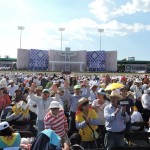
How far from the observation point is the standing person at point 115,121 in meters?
6.89

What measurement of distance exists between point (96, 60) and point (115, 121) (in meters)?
100

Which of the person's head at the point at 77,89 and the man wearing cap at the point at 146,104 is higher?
the person's head at the point at 77,89

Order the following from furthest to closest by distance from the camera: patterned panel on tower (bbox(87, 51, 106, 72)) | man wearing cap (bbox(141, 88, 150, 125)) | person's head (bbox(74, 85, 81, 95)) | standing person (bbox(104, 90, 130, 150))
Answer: patterned panel on tower (bbox(87, 51, 106, 72)) → man wearing cap (bbox(141, 88, 150, 125)) → person's head (bbox(74, 85, 81, 95)) → standing person (bbox(104, 90, 130, 150))

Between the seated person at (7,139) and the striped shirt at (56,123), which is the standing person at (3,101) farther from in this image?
the seated person at (7,139)

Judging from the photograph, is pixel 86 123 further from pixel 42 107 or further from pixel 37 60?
pixel 37 60

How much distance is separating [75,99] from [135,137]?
2.51 metres

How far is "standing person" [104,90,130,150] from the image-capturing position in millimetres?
6887

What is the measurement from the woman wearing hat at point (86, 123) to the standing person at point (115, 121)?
1.36 feet

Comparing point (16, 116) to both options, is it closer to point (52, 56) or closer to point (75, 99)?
point (75, 99)

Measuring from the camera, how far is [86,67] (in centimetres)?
10719

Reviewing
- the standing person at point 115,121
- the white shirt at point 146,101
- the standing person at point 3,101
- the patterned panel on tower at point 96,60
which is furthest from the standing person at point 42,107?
the patterned panel on tower at point 96,60

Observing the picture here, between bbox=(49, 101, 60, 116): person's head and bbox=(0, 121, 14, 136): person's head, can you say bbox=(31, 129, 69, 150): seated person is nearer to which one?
bbox=(0, 121, 14, 136): person's head

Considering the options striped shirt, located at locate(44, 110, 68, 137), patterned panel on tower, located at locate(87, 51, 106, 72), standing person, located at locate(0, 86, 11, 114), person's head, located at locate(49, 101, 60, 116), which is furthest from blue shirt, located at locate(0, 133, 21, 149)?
patterned panel on tower, located at locate(87, 51, 106, 72)

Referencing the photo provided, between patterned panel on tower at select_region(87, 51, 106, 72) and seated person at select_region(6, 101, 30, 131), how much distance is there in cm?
9430
